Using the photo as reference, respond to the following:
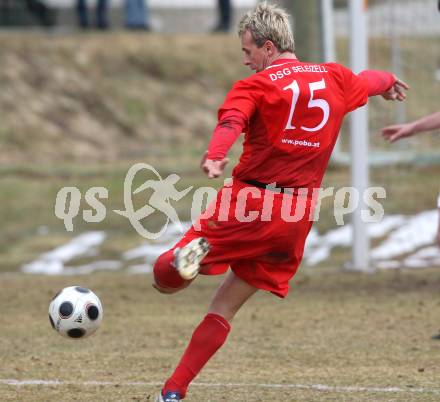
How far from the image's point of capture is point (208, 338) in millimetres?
6559

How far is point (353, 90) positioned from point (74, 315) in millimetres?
2041

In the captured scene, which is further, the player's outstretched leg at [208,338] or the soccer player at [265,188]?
the player's outstretched leg at [208,338]

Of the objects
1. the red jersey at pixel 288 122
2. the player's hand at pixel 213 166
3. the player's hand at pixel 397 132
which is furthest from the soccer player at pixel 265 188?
the player's hand at pixel 397 132

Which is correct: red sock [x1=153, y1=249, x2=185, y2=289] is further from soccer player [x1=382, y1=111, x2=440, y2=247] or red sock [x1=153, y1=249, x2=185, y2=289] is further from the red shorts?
soccer player [x1=382, y1=111, x2=440, y2=247]

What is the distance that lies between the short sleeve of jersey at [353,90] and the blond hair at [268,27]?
41 cm

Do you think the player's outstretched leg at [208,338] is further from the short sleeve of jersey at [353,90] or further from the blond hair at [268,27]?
the blond hair at [268,27]

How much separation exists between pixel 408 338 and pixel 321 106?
3341 mm

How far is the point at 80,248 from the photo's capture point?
15062 millimetres

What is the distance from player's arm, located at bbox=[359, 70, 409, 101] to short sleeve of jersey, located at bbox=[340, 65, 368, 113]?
10 cm

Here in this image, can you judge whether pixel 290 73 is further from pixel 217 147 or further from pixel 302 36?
pixel 302 36

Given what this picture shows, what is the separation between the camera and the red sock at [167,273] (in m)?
6.31

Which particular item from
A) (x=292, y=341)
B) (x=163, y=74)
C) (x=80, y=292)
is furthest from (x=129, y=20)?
(x=80, y=292)

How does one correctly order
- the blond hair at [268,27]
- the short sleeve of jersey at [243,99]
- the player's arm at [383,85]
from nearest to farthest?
the short sleeve of jersey at [243,99]
the blond hair at [268,27]
the player's arm at [383,85]

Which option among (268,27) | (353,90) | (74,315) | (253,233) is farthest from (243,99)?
(74,315)
